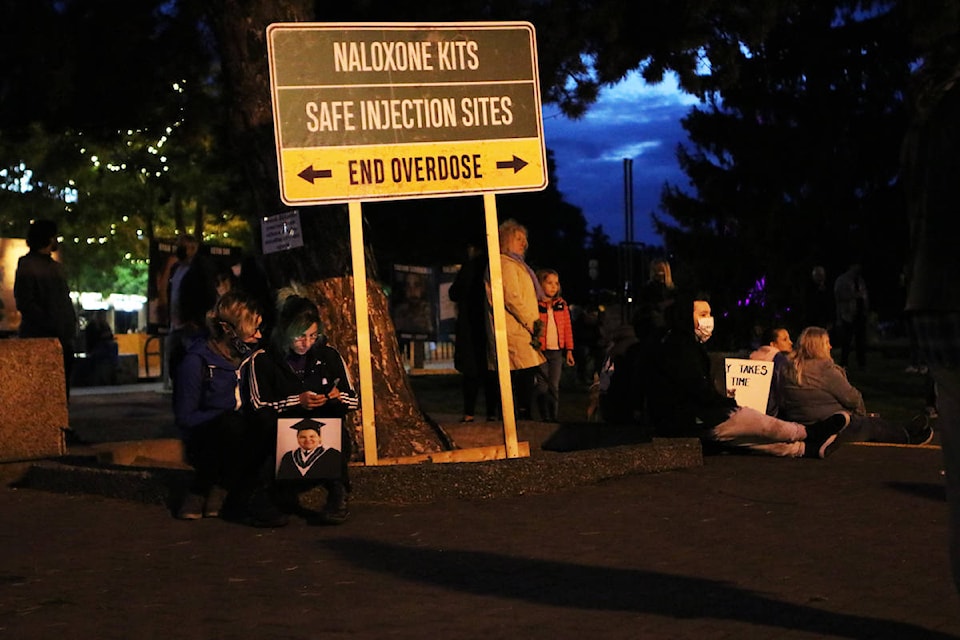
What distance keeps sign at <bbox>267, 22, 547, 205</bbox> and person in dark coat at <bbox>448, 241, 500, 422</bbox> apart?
9.90 ft

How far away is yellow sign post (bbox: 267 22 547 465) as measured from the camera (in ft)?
32.3

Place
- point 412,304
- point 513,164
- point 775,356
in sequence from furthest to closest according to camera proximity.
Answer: point 412,304 < point 775,356 < point 513,164

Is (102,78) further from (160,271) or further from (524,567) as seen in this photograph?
(524,567)

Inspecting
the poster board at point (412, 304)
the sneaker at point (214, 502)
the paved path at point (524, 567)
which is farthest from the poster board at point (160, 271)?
the sneaker at point (214, 502)

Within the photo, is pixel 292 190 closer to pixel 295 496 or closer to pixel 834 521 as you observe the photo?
pixel 295 496

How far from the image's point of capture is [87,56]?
14891 mm

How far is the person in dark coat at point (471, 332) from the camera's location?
1327 centimetres

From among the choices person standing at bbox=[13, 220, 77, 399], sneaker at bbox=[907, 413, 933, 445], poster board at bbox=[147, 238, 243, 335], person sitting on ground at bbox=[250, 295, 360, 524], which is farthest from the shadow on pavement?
poster board at bbox=[147, 238, 243, 335]

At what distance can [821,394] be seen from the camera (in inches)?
464

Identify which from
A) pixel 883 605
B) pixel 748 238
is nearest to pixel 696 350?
pixel 883 605

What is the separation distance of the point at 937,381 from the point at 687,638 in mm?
1413

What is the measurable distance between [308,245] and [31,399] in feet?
7.00

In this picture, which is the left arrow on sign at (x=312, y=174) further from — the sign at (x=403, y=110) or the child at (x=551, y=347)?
the child at (x=551, y=347)

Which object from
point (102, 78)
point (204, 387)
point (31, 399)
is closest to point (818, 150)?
point (102, 78)
